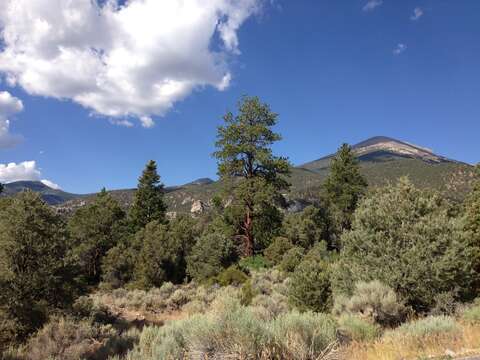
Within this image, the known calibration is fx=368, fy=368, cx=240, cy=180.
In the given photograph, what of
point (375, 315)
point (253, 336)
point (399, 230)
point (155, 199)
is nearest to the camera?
point (253, 336)

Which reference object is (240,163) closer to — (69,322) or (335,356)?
(69,322)

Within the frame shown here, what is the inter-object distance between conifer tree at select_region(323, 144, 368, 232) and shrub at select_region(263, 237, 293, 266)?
33.8ft

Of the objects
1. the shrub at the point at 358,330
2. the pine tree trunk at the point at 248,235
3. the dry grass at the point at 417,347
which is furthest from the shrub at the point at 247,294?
the dry grass at the point at 417,347

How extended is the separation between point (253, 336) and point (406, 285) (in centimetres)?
835

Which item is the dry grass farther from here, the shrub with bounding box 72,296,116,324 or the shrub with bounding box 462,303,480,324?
the shrub with bounding box 72,296,116,324

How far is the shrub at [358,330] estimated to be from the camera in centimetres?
767

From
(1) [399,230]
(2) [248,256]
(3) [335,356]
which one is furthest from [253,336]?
(2) [248,256]

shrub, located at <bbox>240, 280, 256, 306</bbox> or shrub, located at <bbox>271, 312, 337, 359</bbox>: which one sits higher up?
shrub, located at <bbox>271, 312, 337, 359</bbox>

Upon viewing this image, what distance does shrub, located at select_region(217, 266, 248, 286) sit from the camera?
2175 centimetres

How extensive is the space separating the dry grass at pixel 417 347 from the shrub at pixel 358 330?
1.13 feet

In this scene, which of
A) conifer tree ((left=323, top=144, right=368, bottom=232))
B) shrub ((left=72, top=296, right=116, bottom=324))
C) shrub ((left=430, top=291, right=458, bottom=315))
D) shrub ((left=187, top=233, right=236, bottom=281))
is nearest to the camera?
shrub ((left=430, top=291, right=458, bottom=315))

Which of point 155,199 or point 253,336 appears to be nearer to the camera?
point 253,336

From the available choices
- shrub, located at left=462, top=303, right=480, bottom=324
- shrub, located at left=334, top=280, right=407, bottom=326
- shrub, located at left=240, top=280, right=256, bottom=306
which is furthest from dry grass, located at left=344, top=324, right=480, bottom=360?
shrub, located at left=240, top=280, right=256, bottom=306

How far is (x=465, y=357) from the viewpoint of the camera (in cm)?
569
